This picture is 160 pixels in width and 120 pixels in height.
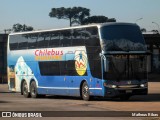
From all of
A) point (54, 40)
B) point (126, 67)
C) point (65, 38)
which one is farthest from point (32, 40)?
Result: point (126, 67)

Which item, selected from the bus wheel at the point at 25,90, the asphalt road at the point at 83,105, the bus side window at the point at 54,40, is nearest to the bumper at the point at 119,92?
the asphalt road at the point at 83,105

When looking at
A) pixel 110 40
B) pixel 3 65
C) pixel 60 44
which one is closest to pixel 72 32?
pixel 60 44

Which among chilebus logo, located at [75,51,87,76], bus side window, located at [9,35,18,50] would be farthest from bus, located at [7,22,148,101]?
bus side window, located at [9,35,18,50]

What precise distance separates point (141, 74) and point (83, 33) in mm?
3580

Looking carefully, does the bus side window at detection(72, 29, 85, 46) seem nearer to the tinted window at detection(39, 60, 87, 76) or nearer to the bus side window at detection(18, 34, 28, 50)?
the tinted window at detection(39, 60, 87, 76)

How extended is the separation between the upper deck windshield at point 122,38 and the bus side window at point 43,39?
5.23 metres

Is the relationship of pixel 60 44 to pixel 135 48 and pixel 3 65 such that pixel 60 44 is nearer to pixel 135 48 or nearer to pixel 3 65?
pixel 135 48

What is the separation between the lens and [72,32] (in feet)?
94.3

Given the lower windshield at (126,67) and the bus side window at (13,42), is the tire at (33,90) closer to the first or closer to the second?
the bus side window at (13,42)

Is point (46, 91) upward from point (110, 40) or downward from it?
downward

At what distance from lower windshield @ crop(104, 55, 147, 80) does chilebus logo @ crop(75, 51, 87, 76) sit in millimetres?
1670

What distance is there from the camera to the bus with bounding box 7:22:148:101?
1033 inches

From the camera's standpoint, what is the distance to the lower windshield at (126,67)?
85.9 feet

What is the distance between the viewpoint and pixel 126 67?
87.0ft
